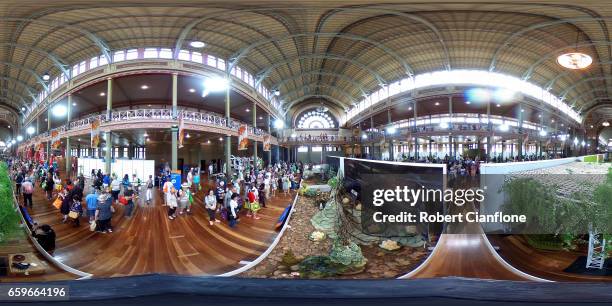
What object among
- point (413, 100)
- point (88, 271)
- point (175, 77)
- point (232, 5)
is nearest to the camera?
point (88, 271)

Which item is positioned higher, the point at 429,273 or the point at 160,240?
the point at 160,240

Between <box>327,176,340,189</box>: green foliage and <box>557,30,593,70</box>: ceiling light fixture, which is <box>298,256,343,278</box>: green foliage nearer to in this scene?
<box>327,176,340,189</box>: green foliage

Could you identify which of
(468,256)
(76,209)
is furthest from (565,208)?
(76,209)

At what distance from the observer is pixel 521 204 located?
1.95 m

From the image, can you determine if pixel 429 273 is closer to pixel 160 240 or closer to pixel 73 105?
pixel 160 240

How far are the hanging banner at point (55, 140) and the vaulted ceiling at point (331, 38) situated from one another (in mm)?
364

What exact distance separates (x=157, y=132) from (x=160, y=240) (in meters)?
0.66

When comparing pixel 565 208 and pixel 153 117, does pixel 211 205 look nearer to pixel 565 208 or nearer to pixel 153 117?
pixel 153 117

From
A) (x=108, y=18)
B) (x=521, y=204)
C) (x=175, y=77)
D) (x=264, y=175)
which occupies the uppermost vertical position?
(x=108, y=18)

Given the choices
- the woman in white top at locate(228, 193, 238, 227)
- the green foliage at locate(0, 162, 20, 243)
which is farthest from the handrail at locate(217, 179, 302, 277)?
the green foliage at locate(0, 162, 20, 243)

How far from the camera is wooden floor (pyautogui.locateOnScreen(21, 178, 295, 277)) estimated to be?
172 cm

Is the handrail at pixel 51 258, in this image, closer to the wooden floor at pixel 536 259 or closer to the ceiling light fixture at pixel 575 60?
the wooden floor at pixel 536 259

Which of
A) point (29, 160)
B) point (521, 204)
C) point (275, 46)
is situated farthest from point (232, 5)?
point (521, 204)

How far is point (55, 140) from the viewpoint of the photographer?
2014 mm
